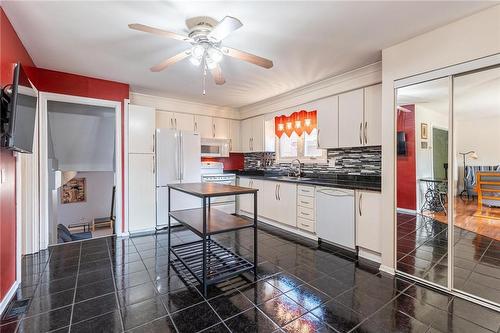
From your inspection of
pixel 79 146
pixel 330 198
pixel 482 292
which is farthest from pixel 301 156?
pixel 79 146

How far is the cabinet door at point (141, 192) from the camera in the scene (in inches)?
158

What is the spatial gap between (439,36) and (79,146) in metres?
6.33

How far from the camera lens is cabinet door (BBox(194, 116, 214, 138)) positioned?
5.16m

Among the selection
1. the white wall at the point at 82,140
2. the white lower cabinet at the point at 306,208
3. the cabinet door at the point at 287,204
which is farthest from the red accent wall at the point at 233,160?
the white lower cabinet at the point at 306,208

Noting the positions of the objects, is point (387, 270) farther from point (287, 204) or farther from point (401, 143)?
point (287, 204)

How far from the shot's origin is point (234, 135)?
5.77m

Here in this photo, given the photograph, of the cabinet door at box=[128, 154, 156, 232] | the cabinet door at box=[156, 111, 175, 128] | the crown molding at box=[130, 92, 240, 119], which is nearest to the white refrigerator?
the cabinet door at box=[128, 154, 156, 232]

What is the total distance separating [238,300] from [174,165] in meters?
2.94

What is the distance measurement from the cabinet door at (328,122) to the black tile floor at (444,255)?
4.95 ft

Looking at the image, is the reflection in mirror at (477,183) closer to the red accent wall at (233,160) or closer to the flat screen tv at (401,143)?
the flat screen tv at (401,143)

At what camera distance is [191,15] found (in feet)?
6.78

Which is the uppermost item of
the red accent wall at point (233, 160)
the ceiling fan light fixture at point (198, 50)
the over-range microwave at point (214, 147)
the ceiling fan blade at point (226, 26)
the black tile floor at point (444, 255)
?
the ceiling fan light fixture at point (198, 50)

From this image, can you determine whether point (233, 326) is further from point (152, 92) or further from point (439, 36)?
point (152, 92)

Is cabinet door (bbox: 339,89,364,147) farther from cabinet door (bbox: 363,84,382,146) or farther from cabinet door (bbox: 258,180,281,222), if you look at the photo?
cabinet door (bbox: 258,180,281,222)
